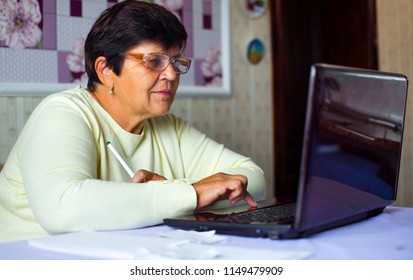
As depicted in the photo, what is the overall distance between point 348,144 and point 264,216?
239 millimetres

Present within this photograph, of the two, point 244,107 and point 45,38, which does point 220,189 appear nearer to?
point 45,38

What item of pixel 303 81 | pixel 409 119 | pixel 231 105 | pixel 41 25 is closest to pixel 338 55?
pixel 303 81

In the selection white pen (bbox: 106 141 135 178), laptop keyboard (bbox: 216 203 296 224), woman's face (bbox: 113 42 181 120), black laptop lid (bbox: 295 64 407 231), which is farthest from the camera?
woman's face (bbox: 113 42 181 120)

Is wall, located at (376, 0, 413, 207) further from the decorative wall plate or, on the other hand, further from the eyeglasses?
the eyeglasses

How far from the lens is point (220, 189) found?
4.30ft

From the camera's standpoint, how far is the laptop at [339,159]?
93cm

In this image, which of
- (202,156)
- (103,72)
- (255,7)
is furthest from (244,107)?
(103,72)

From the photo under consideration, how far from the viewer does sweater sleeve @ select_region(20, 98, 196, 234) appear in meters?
1.18

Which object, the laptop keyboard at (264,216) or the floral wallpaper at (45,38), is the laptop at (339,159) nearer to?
the laptop keyboard at (264,216)

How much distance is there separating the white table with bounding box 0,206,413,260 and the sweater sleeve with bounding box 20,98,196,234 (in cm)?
5

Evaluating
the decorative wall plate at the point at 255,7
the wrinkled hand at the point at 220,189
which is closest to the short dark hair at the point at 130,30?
the wrinkled hand at the point at 220,189

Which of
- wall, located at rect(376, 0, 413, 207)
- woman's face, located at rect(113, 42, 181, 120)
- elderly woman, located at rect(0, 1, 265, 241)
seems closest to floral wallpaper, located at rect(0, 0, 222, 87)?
elderly woman, located at rect(0, 1, 265, 241)
